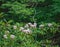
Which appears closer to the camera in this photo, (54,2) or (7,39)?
(7,39)

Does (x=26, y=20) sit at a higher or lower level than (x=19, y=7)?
lower

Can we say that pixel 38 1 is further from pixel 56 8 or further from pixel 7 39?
pixel 7 39

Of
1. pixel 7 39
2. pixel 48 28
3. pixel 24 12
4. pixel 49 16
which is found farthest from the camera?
pixel 49 16

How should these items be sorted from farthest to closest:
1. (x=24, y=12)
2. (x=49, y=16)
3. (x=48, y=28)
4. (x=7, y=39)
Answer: (x=49, y=16) < (x=24, y=12) < (x=48, y=28) < (x=7, y=39)

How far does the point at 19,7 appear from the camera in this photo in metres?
4.63

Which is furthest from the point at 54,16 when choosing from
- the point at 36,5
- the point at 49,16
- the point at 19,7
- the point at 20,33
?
the point at 20,33

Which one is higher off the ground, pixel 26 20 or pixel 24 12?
pixel 24 12

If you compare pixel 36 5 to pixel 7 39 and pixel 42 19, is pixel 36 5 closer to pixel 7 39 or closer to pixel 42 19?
pixel 42 19

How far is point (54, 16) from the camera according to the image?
16.3ft

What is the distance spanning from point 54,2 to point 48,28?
0.92m

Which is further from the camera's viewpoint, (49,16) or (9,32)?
(49,16)

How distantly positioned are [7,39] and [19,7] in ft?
3.27

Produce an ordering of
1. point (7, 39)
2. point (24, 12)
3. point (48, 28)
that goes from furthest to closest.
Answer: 1. point (24, 12)
2. point (48, 28)
3. point (7, 39)

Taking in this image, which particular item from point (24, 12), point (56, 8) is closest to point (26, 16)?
point (24, 12)
